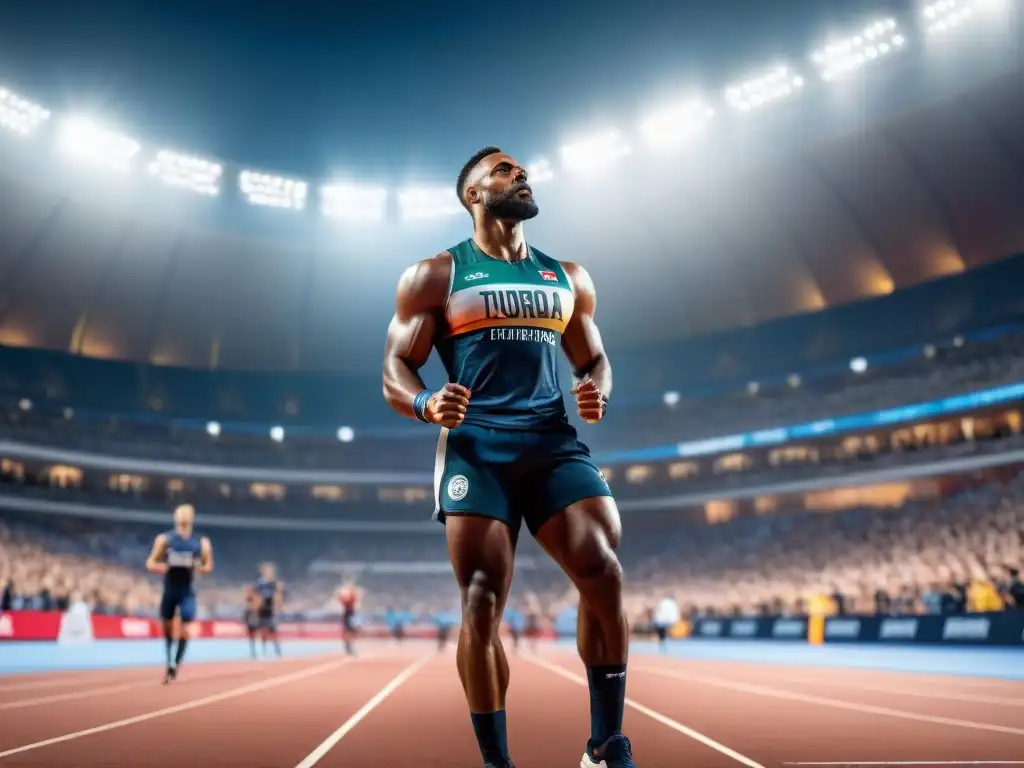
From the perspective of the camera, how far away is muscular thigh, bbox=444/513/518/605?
14.2ft

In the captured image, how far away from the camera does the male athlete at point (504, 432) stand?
14.2 ft

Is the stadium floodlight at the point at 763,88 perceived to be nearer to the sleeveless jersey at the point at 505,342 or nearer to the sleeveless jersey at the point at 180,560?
the sleeveless jersey at the point at 180,560

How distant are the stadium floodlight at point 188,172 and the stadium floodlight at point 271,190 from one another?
4.63 ft

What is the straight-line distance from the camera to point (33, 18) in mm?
36156

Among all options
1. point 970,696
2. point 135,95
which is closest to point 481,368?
point 970,696

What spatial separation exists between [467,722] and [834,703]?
4.02 meters

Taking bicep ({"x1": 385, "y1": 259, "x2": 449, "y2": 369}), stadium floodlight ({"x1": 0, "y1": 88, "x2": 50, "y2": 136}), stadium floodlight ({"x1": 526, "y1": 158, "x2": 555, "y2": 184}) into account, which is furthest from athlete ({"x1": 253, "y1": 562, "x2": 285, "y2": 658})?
stadium floodlight ({"x1": 526, "y1": 158, "x2": 555, "y2": 184})

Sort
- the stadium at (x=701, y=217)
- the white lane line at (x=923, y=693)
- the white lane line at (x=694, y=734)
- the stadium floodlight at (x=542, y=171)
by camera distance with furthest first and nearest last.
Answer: the stadium floodlight at (x=542, y=171)
the stadium at (x=701, y=217)
the white lane line at (x=923, y=693)
the white lane line at (x=694, y=734)

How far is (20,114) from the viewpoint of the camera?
127 feet

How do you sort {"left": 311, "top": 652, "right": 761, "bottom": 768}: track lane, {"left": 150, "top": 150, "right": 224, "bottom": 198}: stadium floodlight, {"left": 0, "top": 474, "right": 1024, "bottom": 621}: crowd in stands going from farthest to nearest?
{"left": 150, "top": 150, "right": 224, "bottom": 198}: stadium floodlight
{"left": 0, "top": 474, "right": 1024, "bottom": 621}: crowd in stands
{"left": 311, "top": 652, "right": 761, "bottom": 768}: track lane

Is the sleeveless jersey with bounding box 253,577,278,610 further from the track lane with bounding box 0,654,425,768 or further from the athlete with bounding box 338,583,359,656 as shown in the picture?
the track lane with bounding box 0,654,425,768

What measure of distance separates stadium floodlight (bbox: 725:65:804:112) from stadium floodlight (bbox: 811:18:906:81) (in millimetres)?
1539

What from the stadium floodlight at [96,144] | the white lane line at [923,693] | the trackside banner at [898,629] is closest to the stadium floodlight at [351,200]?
the stadium floodlight at [96,144]

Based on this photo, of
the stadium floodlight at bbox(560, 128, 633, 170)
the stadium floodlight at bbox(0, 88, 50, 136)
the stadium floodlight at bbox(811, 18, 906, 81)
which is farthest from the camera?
the stadium floodlight at bbox(560, 128, 633, 170)
